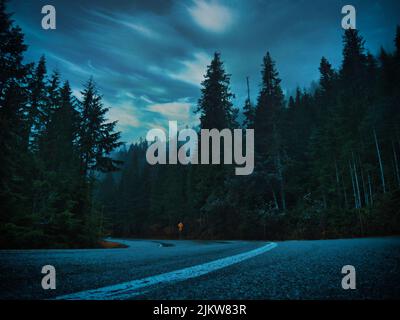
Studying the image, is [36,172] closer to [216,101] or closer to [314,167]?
[216,101]

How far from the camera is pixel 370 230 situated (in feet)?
61.8

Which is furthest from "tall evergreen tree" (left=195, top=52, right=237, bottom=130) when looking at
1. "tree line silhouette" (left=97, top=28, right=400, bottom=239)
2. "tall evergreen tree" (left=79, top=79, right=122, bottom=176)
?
"tall evergreen tree" (left=79, top=79, right=122, bottom=176)

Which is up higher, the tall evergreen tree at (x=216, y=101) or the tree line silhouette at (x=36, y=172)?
the tall evergreen tree at (x=216, y=101)

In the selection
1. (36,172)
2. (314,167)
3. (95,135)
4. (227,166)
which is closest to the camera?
(36,172)

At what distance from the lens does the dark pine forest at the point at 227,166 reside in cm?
1429

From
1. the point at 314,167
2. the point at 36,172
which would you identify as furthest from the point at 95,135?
the point at 314,167

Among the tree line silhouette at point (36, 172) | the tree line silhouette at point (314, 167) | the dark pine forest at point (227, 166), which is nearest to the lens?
the tree line silhouette at point (36, 172)

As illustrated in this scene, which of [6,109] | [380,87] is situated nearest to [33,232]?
[6,109]

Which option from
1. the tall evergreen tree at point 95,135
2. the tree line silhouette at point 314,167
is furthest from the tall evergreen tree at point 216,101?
the tall evergreen tree at point 95,135

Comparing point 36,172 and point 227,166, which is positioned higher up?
point 227,166

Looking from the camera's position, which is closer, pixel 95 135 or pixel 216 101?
pixel 95 135

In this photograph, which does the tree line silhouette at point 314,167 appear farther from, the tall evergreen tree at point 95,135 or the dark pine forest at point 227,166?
the tall evergreen tree at point 95,135

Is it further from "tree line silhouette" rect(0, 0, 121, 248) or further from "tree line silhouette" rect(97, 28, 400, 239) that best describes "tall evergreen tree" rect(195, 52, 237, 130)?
"tree line silhouette" rect(0, 0, 121, 248)

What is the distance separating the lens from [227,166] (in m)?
28.3
